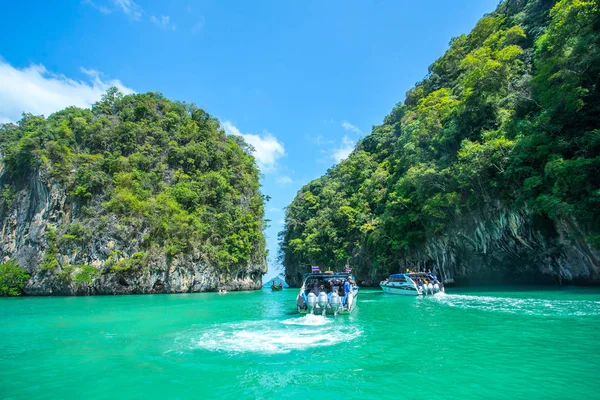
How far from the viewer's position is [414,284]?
928 inches

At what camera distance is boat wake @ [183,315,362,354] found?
9.02 m

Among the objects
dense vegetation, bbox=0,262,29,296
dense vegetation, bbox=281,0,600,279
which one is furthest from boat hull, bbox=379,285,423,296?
dense vegetation, bbox=0,262,29,296

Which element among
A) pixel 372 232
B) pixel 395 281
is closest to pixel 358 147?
pixel 372 232

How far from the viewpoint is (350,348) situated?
859 cm

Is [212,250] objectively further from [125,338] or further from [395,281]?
[125,338]

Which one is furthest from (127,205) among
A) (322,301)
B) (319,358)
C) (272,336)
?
(319,358)

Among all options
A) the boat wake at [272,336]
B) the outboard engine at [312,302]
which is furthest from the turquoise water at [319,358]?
the outboard engine at [312,302]

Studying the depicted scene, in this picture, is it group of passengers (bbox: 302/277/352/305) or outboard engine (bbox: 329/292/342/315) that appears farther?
group of passengers (bbox: 302/277/352/305)

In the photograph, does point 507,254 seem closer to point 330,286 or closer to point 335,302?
point 330,286

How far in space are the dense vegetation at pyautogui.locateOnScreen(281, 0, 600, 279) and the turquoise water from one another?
871 cm

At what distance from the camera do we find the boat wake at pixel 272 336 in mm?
9023

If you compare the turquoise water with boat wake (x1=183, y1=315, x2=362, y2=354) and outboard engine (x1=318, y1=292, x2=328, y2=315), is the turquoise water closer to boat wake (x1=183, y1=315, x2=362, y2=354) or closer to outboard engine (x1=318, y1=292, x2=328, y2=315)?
boat wake (x1=183, y1=315, x2=362, y2=354)

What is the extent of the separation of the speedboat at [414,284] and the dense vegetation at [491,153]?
221 inches

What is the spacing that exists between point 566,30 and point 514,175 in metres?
8.79
